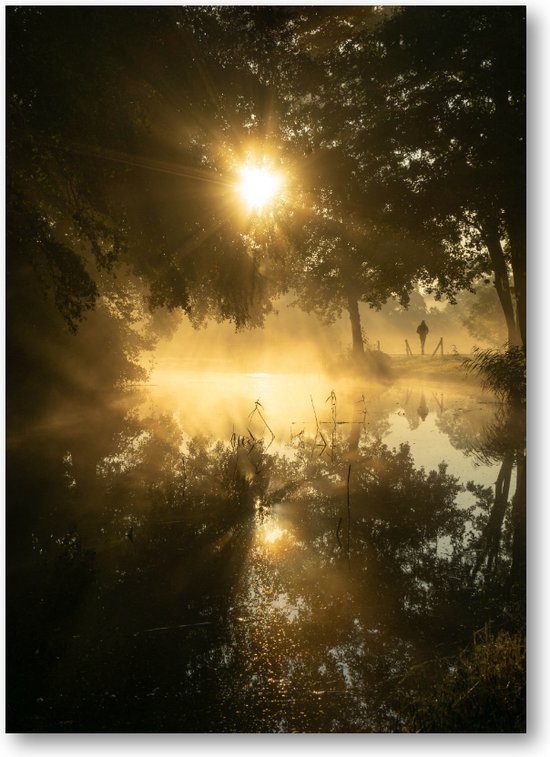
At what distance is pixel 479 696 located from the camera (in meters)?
4.50

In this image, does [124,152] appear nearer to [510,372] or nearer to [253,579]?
[253,579]

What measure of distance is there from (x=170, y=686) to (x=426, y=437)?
12011 millimetres

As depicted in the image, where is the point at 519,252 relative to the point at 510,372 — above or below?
above

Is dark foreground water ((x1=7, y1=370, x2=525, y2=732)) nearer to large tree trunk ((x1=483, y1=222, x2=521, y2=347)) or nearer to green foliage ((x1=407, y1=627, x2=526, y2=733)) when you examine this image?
green foliage ((x1=407, y1=627, x2=526, y2=733))

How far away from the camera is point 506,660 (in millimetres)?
4941

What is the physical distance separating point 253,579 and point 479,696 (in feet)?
9.21

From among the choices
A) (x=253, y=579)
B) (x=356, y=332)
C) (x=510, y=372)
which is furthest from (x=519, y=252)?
(x=356, y=332)

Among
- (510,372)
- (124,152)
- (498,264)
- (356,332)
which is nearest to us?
(124,152)

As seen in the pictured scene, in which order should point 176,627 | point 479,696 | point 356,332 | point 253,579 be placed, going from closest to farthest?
point 479,696 < point 176,627 < point 253,579 < point 356,332

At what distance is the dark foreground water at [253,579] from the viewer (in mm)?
4539

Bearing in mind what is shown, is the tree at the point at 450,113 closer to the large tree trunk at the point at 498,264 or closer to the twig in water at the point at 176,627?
the large tree trunk at the point at 498,264

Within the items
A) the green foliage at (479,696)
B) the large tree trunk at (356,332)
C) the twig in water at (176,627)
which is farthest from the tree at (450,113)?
the large tree trunk at (356,332)

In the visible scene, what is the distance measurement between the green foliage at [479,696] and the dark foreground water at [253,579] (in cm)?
13

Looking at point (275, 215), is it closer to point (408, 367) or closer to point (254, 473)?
point (254, 473)
